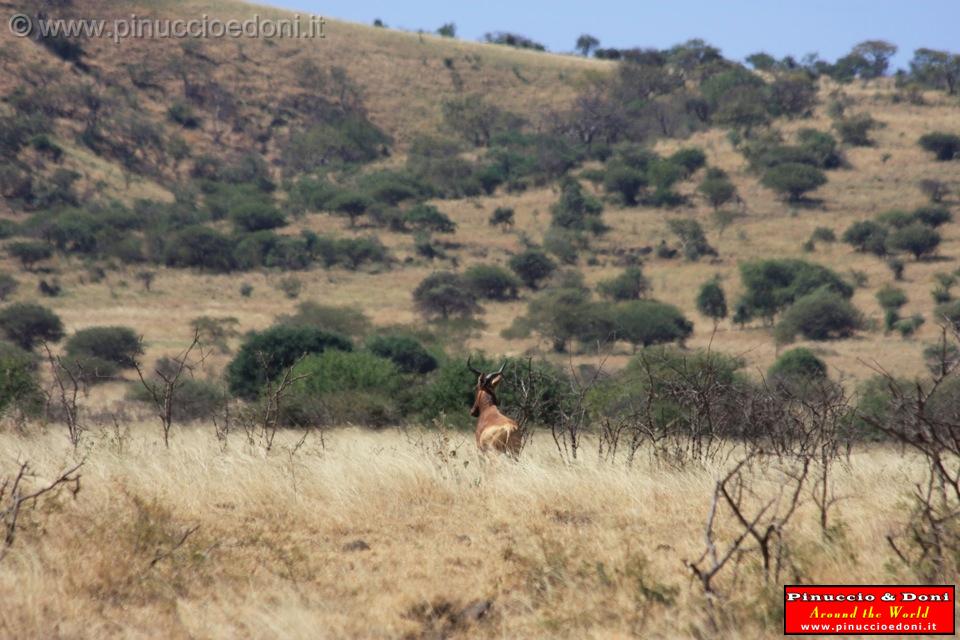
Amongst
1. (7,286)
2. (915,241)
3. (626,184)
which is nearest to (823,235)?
(915,241)

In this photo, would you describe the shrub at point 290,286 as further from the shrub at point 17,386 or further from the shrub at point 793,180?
the shrub at point 793,180

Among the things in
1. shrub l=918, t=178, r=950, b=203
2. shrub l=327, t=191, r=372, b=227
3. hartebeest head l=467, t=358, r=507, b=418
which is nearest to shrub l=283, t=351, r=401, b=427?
hartebeest head l=467, t=358, r=507, b=418

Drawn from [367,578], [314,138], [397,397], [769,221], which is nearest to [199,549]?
[367,578]

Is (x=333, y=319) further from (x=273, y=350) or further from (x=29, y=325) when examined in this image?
(x=273, y=350)

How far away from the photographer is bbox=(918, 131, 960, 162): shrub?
57.1 meters

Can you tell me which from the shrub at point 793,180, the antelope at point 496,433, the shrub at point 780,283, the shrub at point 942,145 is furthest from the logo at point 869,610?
the shrub at point 942,145

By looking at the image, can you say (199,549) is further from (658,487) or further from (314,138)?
(314,138)

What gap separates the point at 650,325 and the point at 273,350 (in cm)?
1506

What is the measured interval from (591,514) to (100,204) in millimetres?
52983

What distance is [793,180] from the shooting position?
5384cm

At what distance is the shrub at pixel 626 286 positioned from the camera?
43.9 metres

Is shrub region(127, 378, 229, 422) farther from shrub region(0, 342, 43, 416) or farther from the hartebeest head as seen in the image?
the hartebeest head

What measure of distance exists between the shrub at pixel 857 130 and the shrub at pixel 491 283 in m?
26.5

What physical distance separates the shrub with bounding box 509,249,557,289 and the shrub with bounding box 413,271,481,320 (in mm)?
4351
